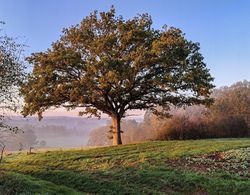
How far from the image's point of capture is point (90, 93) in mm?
36656

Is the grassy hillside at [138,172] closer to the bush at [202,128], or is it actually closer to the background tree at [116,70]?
the background tree at [116,70]

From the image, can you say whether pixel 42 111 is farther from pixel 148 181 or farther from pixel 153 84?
pixel 148 181

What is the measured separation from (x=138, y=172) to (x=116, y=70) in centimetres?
1421

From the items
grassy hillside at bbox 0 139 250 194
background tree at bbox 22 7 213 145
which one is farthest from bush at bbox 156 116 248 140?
grassy hillside at bbox 0 139 250 194

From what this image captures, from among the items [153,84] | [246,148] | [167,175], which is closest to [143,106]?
[153,84]

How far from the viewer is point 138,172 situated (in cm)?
2203

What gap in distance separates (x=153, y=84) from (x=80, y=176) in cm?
1737

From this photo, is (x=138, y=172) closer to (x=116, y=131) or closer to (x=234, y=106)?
(x=116, y=131)

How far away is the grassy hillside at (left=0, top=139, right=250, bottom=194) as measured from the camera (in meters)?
18.9

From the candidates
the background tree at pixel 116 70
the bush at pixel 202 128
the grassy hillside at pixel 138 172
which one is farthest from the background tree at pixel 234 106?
the grassy hillside at pixel 138 172

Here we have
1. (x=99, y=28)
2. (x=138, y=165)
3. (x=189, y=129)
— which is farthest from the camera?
(x=189, y=129)

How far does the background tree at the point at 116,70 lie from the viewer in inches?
1411

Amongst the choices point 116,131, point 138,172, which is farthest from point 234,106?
point 138,172

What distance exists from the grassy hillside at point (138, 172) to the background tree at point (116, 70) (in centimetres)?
754
